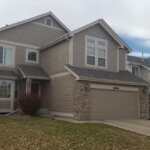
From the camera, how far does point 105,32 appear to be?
74.3ft

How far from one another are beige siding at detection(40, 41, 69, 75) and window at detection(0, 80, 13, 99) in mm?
3225

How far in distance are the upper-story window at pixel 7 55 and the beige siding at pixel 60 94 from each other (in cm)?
353

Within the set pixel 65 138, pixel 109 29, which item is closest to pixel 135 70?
pixel 109 29

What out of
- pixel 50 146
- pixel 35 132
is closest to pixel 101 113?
pixel 35 132

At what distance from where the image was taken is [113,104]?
20.7m

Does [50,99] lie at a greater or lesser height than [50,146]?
greater

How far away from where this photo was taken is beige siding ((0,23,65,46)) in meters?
23.8

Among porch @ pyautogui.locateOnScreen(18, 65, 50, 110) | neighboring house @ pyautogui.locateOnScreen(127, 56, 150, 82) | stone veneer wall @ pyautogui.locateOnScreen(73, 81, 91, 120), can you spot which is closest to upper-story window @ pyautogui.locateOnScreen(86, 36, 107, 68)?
stone veneer wall @ pyautogui.locateOnScreen(73, 81, 91, 120)

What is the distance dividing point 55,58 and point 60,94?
122 inches

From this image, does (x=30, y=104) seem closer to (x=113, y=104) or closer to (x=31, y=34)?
(x=113, y=104)

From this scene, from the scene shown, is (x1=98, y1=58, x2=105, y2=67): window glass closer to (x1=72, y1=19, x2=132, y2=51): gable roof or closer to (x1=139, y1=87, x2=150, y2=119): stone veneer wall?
(x1=72, y1=19, x2=132, y2=51): gable roof

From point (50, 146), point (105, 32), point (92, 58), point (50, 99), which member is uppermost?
point (105, 32)

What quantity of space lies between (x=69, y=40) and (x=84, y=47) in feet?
4.15

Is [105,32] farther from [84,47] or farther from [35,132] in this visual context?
[35,132]
